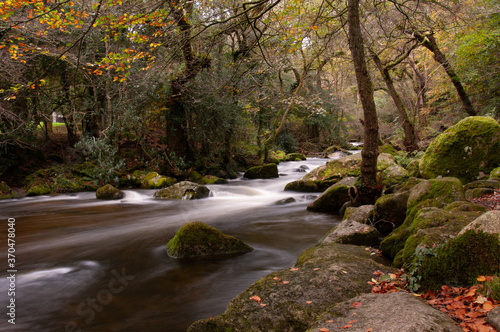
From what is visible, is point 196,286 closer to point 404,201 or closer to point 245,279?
point 245,279

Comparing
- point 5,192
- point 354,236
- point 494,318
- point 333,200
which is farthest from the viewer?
point 5,192

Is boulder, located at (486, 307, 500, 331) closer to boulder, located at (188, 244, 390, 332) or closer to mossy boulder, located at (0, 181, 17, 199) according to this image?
boulder, located at (188, 244, 390, 332)

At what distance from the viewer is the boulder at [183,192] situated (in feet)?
36.9

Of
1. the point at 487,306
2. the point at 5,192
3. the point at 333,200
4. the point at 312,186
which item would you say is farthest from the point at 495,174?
the point at 5,192

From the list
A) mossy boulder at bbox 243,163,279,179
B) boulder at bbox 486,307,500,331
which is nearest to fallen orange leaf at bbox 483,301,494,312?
boulder at bbox 486,307,500,331

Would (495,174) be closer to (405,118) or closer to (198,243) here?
(198,243)

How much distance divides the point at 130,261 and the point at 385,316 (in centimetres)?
475

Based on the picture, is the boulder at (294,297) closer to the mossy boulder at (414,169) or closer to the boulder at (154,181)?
the mossy boulder at (414,169)

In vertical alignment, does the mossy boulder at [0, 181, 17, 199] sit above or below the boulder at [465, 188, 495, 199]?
above

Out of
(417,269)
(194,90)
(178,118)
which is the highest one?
(194,90)

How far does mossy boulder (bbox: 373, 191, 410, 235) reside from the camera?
18.9 feet

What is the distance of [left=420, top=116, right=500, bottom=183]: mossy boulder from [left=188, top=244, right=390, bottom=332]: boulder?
18.8 ft

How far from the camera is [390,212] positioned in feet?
19.1

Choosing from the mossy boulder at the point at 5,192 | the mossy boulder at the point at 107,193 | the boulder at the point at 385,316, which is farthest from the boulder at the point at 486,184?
the mossy boulder at the point at 5,192
